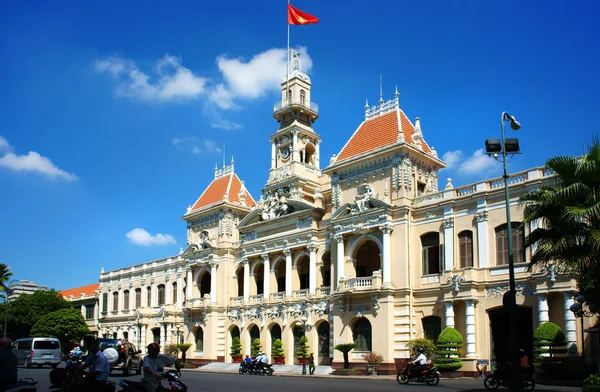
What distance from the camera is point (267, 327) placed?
47.4 metres

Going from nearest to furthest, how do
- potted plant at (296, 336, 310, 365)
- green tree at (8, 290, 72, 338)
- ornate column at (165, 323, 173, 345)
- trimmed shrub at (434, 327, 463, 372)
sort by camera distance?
trimmed shrub at (434, 327, 463, 372) → potted plant at (296, 336, 310, 365) → ornate column at (165, 323, 173, 345) → green tree at (8, 290, 72, 338)

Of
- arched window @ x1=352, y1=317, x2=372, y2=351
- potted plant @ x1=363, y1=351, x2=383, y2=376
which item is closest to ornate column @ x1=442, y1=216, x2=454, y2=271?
arched window @ x1=352, y1=317, x2=372, y2=351

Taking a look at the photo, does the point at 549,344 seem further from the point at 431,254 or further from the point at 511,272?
the point at 511,272

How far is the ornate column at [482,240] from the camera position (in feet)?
114

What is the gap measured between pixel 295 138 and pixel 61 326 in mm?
35866

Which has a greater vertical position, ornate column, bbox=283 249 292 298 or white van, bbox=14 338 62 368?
ornate column, bbox=283 249 292 298

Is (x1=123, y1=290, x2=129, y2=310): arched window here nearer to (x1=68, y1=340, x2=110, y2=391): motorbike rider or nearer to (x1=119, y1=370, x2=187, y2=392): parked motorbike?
(x1=119, y1=370, x2=187, y2=392): parked motorbike

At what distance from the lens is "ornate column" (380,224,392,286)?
38031 mm

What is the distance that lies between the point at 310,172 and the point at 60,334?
35940 millimetres

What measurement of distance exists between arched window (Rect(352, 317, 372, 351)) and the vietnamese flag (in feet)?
73.9

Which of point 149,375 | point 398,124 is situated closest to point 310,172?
point 398,124

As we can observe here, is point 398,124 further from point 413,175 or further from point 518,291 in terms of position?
point 518,291

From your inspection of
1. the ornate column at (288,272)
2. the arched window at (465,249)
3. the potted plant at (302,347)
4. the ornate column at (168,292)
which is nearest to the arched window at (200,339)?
the ornate column at (168,292)

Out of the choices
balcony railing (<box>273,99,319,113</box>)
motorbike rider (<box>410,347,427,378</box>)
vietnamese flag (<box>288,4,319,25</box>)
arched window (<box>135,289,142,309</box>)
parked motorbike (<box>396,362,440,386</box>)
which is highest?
vietnamese flag (<box>288,4,319,25</box>)
